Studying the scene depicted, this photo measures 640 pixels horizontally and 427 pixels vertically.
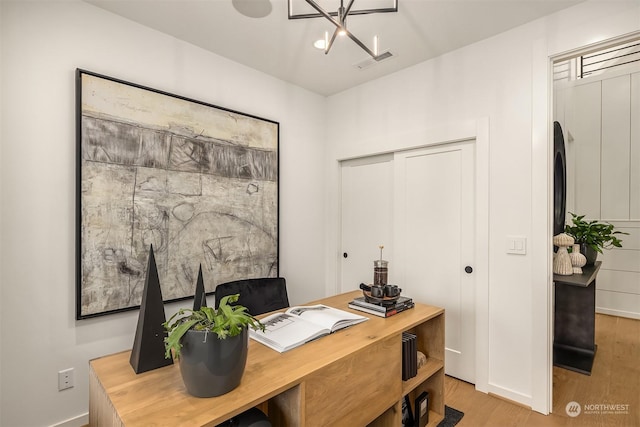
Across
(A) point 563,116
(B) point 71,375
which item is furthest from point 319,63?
(A) point 563,116

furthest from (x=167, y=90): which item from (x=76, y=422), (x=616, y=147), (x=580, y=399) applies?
(x=616, y=147)

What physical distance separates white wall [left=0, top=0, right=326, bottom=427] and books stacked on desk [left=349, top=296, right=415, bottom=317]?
4.96 ft

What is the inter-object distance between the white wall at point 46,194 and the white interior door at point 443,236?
2.16m

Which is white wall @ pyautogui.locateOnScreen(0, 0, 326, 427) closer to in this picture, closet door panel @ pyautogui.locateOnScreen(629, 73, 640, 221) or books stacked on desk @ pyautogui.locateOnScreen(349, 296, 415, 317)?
books stacked on desk @ pyautogui.locateOnScreen(349, 296, 415, 317)

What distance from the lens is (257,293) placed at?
Answer: 234 cm

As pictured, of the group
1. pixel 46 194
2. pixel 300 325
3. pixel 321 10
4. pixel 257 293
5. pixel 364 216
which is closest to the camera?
pixel 321 10

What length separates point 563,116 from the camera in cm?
440

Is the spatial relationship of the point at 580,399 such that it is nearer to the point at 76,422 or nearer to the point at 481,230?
the point at 481,230

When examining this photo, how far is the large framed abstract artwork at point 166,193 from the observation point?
198 centimetres

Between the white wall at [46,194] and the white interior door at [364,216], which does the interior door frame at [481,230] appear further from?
the white wall at [46,194]

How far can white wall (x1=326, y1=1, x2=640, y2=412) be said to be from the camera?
82.0 inches

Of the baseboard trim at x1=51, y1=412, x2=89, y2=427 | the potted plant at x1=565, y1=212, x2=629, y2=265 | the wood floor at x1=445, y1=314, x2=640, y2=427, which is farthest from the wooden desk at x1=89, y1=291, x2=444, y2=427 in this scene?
the potted plant at x1=565, y1=212, x2=629, y2=265

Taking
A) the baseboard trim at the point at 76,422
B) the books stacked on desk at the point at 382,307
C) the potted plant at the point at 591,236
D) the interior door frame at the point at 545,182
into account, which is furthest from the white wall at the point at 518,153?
the baseboard trim at the point at 76,422

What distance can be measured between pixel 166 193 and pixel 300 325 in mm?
1397
